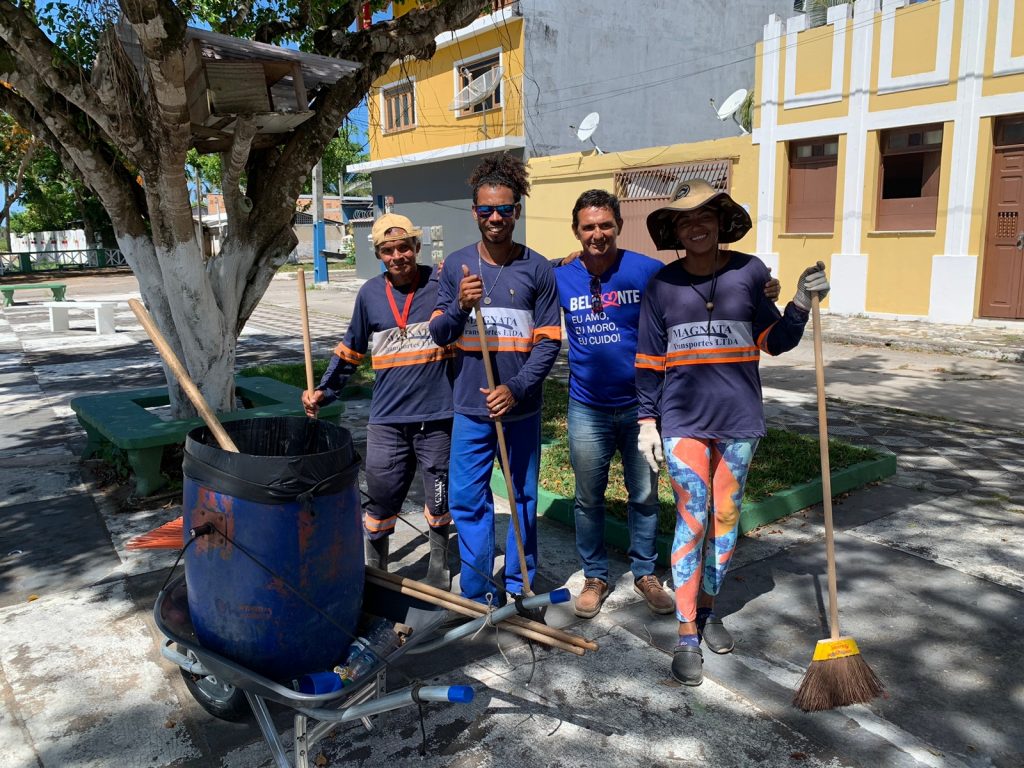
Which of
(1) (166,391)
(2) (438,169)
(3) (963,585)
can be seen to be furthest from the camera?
(2) (438,169)

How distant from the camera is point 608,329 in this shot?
370 centimetres

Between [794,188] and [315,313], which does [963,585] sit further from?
[315,313]

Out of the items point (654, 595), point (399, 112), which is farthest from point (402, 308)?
point (399, 112)

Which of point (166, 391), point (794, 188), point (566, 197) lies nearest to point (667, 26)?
point (566, 197)

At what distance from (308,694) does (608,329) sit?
196 centimetres

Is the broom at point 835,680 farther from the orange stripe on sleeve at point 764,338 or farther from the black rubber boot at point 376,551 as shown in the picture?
the black rubber boot at point 376,551

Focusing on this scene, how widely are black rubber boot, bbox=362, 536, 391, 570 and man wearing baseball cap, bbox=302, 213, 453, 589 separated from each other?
0.03m

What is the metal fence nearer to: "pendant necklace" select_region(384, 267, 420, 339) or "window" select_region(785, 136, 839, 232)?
"window" select_region(785, 136, 839, 232)

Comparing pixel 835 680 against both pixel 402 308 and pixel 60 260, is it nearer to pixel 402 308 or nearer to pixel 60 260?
pixel 402 308

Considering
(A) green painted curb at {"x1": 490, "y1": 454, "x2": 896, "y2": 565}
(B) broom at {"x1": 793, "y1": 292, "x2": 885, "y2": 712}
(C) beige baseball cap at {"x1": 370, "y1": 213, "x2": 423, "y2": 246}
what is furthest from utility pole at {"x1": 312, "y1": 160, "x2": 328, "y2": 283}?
(B) broom at {"x1": 793, "y1": 292, "x2": 885, "y2": 712}

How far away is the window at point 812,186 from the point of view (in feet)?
51.0

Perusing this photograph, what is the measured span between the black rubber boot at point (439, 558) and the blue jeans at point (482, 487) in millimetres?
415

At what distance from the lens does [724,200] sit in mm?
3338

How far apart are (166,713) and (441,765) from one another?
3.69 feet
